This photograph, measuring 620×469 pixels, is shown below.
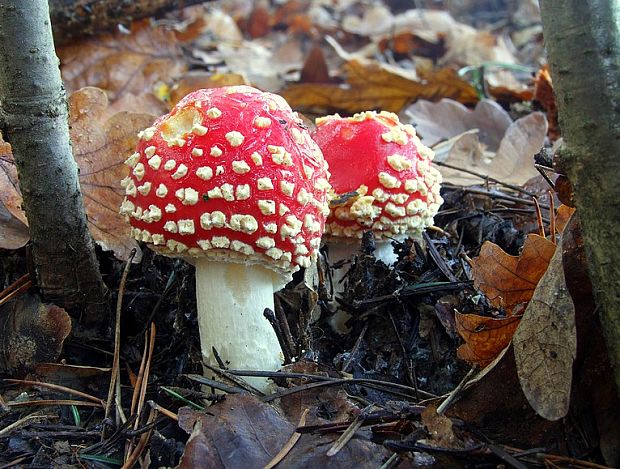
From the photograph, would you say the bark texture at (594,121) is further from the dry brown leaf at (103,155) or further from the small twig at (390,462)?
the dry brown leaf at (103,155)

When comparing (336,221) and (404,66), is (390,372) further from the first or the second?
(404,66)

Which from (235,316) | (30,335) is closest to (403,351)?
(235,316)

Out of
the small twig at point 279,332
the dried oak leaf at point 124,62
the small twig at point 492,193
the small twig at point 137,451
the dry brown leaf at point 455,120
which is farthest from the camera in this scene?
the dried oak leaf at point 124,62

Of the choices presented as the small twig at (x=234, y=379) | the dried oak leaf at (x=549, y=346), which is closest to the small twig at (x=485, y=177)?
the dried oak leaf at (x=549, y=346)

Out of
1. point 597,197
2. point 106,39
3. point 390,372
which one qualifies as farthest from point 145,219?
point 106,39

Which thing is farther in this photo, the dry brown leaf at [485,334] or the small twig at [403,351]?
the small twig at [403,351]

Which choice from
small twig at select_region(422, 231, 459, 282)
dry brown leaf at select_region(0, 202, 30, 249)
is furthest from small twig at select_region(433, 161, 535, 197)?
dry brown leaf at select_region(0, 202, 30, 249)
